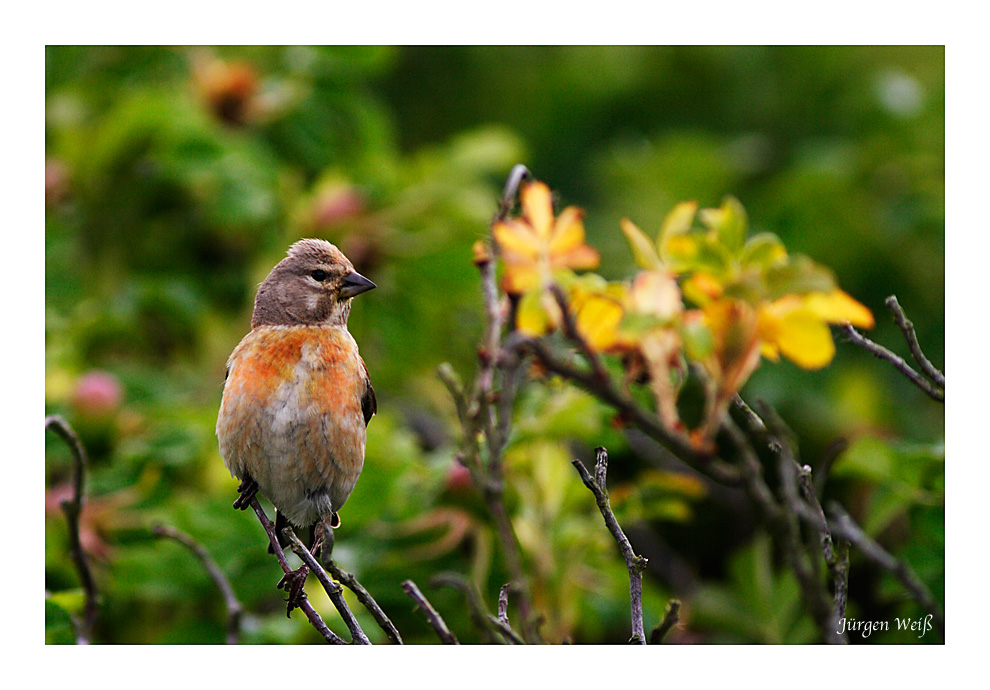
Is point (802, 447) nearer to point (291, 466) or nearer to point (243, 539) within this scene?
point (243, 539)

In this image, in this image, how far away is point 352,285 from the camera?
3.97 ft

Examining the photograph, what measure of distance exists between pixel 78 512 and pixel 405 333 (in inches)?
46.2

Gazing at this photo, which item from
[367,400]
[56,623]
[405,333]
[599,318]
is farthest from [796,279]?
[405,333]

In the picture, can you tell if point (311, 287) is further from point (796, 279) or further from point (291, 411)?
point (796, 279)

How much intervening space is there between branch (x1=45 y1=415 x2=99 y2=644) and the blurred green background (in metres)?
0.05

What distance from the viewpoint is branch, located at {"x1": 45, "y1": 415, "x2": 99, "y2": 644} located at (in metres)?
1.39

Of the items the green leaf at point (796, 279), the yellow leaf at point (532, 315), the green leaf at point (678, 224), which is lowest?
the yellow leaf at point (532, 315)

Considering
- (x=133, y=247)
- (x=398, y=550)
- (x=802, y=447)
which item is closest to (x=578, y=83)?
(x=802, y=447)

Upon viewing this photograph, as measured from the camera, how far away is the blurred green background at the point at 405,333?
2172mm

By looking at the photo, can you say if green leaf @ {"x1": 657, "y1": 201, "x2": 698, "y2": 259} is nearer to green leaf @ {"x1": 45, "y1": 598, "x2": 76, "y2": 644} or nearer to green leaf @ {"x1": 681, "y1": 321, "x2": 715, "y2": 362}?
green leaf @ {"x1": 681, "y1": 321, "x2": 715, "y2": 362}

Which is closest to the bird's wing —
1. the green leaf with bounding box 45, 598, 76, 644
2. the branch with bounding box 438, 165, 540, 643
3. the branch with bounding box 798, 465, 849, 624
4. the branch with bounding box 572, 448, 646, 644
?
the branch with bounding box 438, 165, 540, 643

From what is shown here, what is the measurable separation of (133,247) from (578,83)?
2.51 metres

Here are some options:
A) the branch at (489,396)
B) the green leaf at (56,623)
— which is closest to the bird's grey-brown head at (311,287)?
the branch at (489,396)

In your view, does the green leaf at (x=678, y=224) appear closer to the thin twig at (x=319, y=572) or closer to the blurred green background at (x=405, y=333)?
the thin twig at (x=319, y=572)
